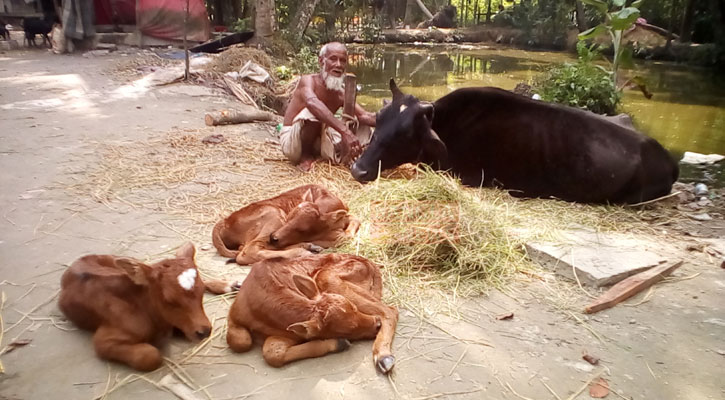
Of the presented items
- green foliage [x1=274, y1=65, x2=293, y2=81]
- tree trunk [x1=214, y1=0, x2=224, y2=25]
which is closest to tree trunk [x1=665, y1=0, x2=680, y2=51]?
green foliage [x1=274, y1=65, x2=293, y2=81]

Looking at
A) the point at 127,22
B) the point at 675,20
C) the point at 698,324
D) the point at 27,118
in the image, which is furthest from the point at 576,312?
the point at 675,20

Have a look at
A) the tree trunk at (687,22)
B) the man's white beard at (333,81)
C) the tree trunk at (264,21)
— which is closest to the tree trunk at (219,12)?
the tree trunk at (264,21)

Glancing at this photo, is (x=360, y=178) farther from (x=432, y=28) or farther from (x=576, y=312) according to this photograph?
(x=432, y=28)

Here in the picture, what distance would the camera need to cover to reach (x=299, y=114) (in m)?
5.76

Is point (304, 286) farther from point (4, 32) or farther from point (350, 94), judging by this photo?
point (4, 32)

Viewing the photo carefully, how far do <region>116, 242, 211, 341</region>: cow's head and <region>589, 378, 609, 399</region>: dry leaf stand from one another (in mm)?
1955

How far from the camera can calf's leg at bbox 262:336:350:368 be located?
8.55 feet

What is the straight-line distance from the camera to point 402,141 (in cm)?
522

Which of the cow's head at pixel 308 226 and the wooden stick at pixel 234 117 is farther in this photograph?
the wooden stick at pixel 234 117

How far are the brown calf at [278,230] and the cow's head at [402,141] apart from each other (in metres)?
1.27

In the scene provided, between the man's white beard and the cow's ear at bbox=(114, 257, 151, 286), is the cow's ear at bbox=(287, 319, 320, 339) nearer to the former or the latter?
the cow's ear at bbox=(114, 257, 151, 286)

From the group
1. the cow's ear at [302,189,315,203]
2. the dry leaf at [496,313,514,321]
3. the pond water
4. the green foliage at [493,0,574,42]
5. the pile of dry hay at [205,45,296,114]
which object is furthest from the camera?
the green foliage at [493,0,574,42]

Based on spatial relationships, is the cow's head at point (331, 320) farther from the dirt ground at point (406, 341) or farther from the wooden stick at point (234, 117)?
the wooden stick at point (234, 117)

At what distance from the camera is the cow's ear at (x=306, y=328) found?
8.72 ft
